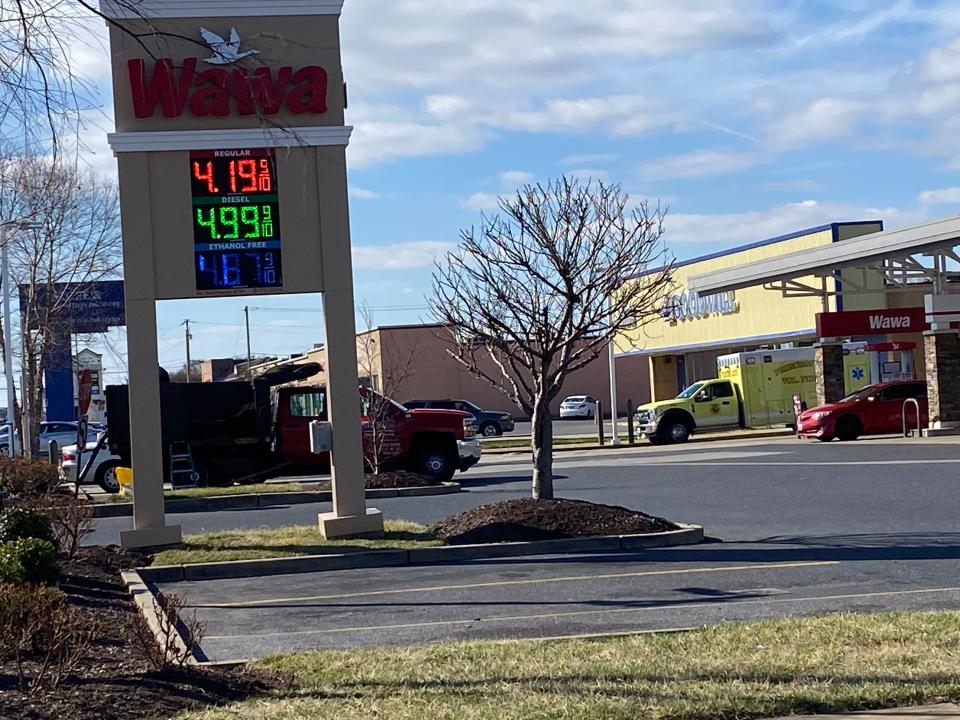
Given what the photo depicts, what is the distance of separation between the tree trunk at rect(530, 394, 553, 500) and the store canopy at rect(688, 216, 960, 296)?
17.1 meters

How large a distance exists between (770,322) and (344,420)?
34798 mm

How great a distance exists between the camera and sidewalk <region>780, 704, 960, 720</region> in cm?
623

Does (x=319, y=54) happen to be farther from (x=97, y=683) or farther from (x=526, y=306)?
(x=97, y=683)

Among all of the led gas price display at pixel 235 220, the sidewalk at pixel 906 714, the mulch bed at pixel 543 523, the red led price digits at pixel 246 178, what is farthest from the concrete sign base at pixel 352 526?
the sidewalk at pixel 906 714

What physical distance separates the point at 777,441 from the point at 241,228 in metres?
23.9

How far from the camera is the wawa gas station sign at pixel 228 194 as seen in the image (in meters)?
15.0

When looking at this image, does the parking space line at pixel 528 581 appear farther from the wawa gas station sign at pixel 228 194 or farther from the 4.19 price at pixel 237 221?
the 4.19 price at pixel 237 221

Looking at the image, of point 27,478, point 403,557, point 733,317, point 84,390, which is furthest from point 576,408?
point 403,557

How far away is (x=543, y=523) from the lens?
48.7ft

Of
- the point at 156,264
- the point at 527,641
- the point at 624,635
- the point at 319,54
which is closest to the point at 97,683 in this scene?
the point at 527,641

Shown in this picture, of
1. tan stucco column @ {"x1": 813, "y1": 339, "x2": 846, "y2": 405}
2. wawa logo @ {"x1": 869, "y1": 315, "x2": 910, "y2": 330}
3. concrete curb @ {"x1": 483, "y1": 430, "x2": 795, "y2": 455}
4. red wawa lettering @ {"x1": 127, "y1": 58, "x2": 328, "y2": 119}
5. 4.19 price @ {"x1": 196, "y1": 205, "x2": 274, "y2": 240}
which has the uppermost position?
red wawa lettering @ {"x1": 127, "y1": 58, "x2": 328, "y2": 119}

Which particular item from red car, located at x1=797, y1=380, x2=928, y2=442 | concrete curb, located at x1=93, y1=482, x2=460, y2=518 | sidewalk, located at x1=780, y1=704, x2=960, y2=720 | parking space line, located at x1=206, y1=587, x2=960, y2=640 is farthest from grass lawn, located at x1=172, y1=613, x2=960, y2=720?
red car, located at x1=797, y1=380, x2=928, y2=442

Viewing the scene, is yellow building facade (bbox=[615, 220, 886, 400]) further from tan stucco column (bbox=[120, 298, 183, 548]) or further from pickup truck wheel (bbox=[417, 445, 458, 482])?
tan stucco column (bbox=[120, 298, 183, 548])

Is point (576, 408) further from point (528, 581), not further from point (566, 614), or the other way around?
point (566, 614)
